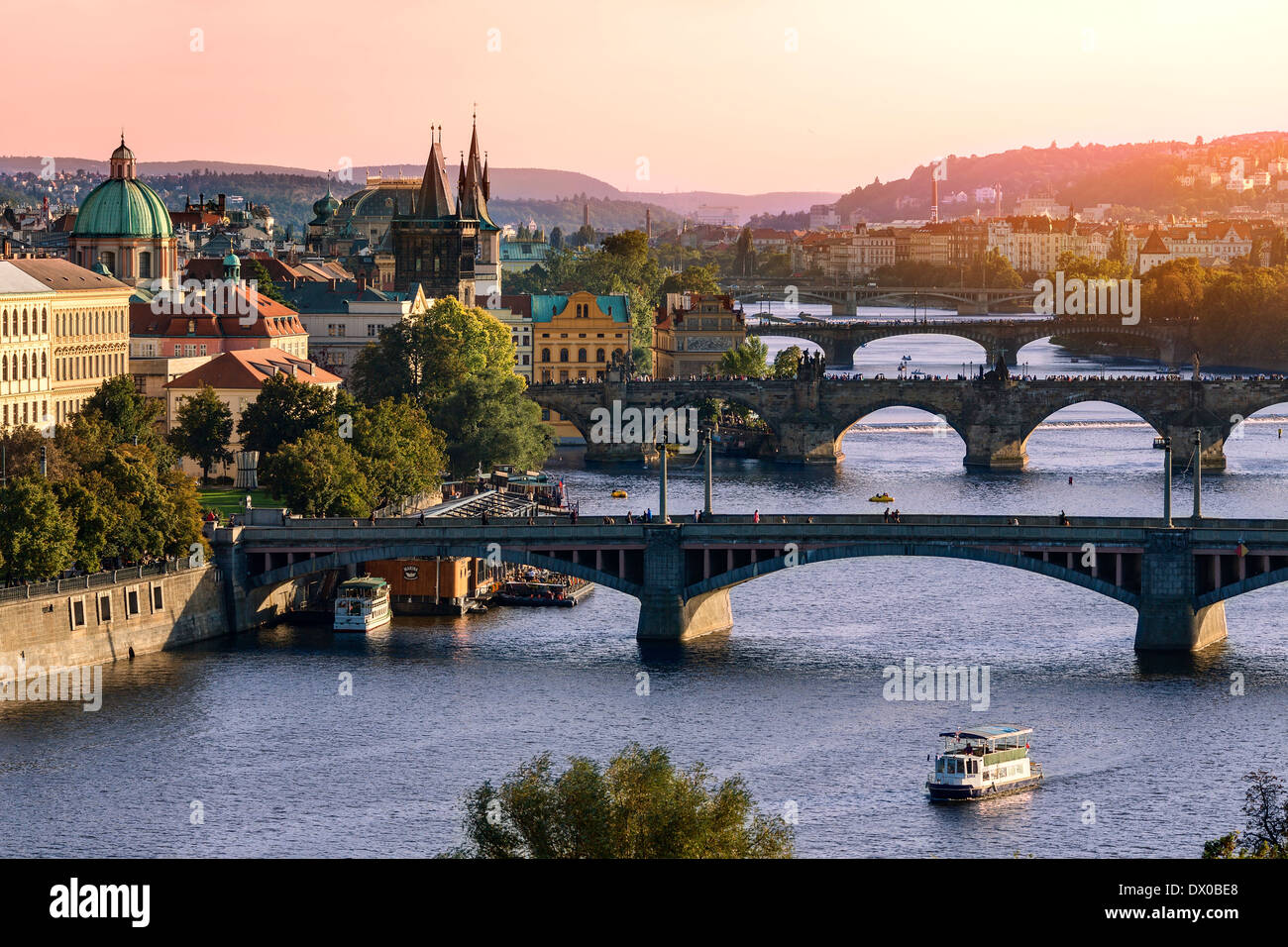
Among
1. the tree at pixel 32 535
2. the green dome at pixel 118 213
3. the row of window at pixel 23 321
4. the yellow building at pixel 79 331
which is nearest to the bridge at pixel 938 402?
the green dome at pixel 118 213

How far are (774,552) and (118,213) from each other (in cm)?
6565

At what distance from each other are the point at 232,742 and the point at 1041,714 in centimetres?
1863

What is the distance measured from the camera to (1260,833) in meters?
40.7

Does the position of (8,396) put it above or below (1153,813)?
above

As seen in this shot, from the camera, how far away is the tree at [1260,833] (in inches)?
1280

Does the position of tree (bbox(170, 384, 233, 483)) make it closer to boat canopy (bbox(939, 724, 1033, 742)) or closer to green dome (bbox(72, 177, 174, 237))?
green dome (bbox(72, 177, 174, 237))

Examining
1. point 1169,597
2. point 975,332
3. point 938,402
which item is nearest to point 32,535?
point 1169,597

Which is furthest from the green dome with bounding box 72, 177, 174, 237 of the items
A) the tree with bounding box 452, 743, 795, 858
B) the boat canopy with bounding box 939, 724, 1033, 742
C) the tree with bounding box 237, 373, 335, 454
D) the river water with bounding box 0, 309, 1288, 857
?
the tree with bounding box 452, 743, 795, 858

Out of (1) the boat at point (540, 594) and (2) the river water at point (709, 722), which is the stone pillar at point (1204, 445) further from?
(1) the boat at point (540, 594)

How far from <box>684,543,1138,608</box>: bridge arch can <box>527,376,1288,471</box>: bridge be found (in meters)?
58.8

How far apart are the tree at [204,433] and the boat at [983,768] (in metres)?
46.4
